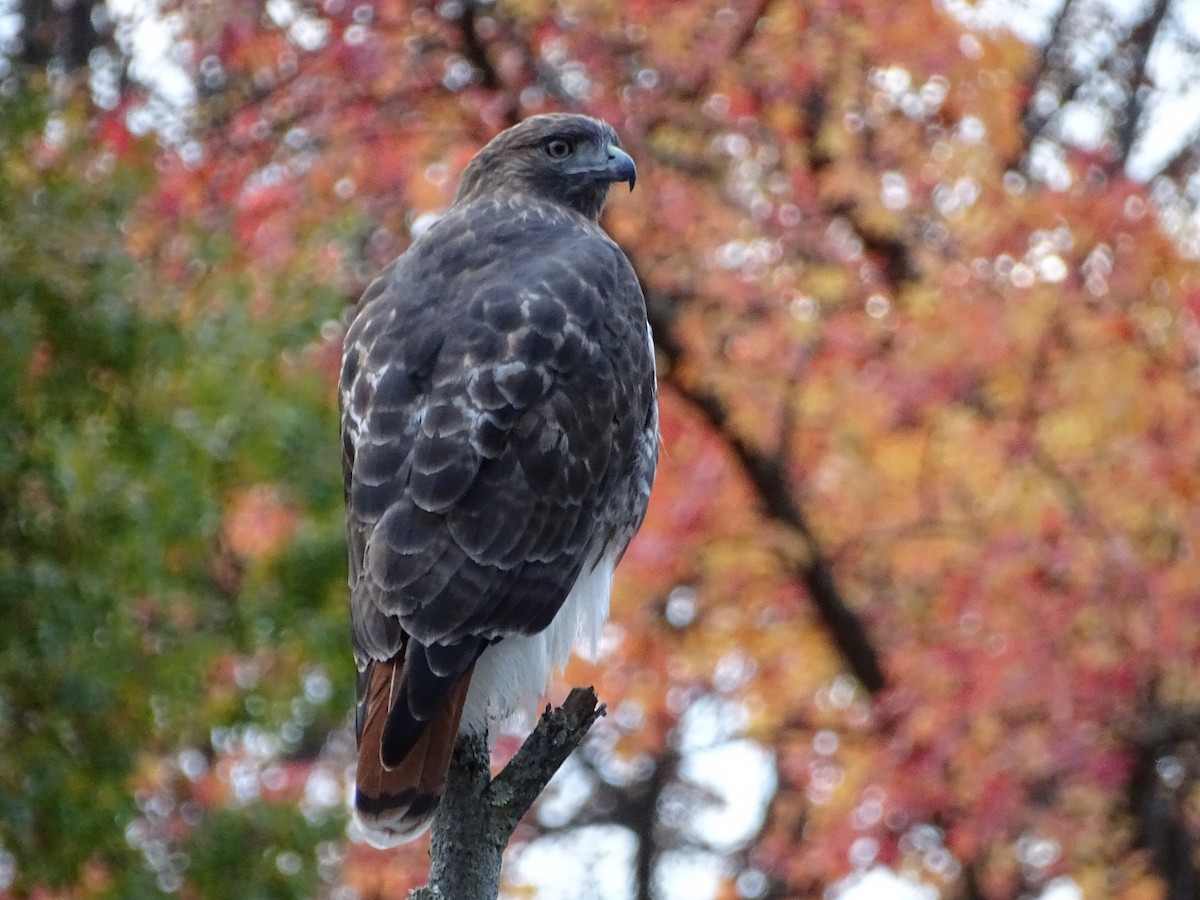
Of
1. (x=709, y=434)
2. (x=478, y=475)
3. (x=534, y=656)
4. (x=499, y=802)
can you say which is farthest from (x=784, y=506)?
(x=499, y=802)

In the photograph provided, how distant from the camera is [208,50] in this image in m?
9.37

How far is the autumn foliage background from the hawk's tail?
11.7 feet

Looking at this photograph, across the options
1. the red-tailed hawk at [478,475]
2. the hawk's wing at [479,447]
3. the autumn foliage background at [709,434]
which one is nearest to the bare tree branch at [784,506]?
the autumn foliage background at [709,434]

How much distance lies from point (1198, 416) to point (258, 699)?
4.36 meters

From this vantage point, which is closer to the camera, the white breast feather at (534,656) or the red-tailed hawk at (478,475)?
the red-tailed hawk at (478,475)

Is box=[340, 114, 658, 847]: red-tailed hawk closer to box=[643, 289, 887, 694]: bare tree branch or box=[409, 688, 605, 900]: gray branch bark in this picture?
box=[409, 688, 605, 900]: gray branch bark

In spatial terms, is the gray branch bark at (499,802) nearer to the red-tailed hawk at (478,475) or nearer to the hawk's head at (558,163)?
the red-tailed hawk at (478,475)

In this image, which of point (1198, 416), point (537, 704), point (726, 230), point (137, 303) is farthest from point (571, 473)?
point (726, 230)

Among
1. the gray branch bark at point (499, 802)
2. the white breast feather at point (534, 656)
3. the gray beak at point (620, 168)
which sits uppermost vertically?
the gray branch bark at point (499, 802)

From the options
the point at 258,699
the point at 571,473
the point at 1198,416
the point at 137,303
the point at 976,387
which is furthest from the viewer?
the point at 976,387

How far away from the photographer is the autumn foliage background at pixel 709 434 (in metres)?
7.25

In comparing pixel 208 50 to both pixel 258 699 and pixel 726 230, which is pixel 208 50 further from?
pixel 258 699

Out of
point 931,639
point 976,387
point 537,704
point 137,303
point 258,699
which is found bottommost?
point 931,639

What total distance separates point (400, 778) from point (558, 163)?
2.41m
